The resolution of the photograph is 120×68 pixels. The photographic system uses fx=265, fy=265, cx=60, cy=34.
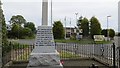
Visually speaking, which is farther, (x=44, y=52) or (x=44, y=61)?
(x=44, y=52)

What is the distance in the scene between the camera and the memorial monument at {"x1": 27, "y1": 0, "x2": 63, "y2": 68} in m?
9.52

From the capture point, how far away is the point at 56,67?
375 inches

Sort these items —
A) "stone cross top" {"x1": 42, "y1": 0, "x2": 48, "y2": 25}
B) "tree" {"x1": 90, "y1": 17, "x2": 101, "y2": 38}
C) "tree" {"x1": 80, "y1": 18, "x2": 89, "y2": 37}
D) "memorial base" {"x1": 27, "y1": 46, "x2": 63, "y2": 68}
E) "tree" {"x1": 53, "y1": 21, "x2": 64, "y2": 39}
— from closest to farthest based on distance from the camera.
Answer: "memorial base" {"x1": 27, "y1": 46, "x2": 63, "y2": 68} < "stone cross top" {"x1": 42, "y1": 0, "x2": 48, "y2": 25} < "tree" {"x1": 90, "y1": 17, "x2": 101, "y2": 38} < "tree" {"x1": 53, "y1": 21, "x2": 64, "y2": 39} < "tree" {"x1": 80, "y1": 18, "x2": 89, "y2": 37}

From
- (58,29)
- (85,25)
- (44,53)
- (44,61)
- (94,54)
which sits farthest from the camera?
(85,25)

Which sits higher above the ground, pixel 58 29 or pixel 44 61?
pixel 58 29

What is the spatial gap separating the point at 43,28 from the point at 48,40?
1.67 ft

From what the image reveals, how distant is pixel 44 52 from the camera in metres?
9.78

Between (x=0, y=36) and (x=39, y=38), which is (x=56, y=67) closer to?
(x=39, y=38)

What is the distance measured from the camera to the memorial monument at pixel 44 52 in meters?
9.52

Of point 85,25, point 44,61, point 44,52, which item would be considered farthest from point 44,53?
point 85,25

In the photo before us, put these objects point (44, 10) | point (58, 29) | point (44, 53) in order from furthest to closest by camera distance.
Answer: point (58, 29) → point (44, 10) → point (44, 53)

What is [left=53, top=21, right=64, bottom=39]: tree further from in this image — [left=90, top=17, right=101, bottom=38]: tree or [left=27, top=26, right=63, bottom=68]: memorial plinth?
[left=27, top=26, right=63, bottom=68]: memorial plinth

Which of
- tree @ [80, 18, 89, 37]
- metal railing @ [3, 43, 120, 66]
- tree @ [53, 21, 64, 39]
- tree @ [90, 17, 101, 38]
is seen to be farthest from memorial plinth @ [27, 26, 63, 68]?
tree @ [80, 18, 89, 37]

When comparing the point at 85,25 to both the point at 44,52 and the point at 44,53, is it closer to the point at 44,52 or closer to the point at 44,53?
the point at 44,52
